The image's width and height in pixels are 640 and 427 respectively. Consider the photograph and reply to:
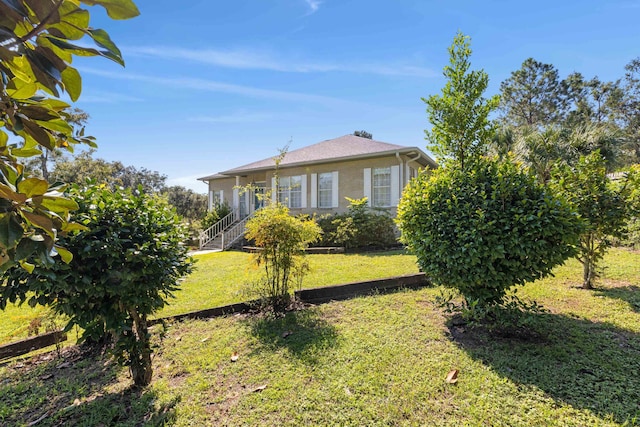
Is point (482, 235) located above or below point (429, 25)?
below

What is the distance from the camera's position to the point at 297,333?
3662 millimetres

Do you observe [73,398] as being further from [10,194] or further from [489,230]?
[489,230]

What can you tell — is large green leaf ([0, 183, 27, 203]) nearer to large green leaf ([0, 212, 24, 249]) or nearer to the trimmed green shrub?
large green leaf ([0, 212, 24, 249])

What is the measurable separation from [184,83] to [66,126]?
291 inches

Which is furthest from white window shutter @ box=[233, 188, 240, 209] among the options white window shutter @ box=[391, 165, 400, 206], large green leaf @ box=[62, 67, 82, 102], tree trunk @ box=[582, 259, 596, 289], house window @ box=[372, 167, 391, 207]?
large green leaf @ box=[62, 67, 82, 102]

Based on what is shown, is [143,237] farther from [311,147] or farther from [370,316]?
[311,147]

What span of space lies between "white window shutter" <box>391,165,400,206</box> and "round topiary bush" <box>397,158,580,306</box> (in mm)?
8349

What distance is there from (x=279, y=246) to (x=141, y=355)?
208cm

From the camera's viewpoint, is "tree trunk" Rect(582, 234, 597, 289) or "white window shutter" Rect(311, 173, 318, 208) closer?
"tree trunk" Rect(582, 234, 597, 289)

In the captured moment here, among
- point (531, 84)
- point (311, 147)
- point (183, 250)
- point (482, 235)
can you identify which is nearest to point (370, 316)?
point (482, 235)

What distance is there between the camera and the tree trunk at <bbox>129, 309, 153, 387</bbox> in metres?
2.56

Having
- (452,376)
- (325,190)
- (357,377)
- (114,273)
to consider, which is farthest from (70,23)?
(325,190)

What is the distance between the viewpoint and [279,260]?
14.2ft

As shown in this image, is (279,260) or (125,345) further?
(279,260)
